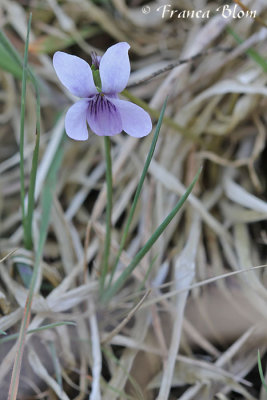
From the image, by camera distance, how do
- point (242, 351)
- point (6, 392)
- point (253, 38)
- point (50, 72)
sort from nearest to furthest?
point (6, 392)
point (242, 351)
point (253, 38)
point (50, 72)

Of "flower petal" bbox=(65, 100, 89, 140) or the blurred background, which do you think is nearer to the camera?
"flower petal" bbox=(65, 100, 89, 140)

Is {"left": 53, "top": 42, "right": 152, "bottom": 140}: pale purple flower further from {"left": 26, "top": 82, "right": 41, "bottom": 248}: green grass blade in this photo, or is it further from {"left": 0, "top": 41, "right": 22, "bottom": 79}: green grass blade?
{"left": 0, "top": 41, "right": 22, "bottom": 79}: green grass blade

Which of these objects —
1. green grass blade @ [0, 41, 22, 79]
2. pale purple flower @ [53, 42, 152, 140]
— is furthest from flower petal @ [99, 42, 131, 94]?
green grass blade @ [0, 41, 22, 79]

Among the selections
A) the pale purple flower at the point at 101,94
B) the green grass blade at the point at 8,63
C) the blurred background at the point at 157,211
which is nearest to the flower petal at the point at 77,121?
the pale purple flower at the point at 101,94

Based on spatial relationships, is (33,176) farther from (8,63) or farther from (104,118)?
(8,63)

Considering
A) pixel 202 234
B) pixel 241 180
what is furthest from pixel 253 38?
pixel 202 234

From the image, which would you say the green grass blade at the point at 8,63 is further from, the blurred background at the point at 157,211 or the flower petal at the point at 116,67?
the flower petal at the point at 116,67

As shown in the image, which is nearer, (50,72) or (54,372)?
(54,372)

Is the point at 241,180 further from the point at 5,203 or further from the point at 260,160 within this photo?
the point at 5,203
